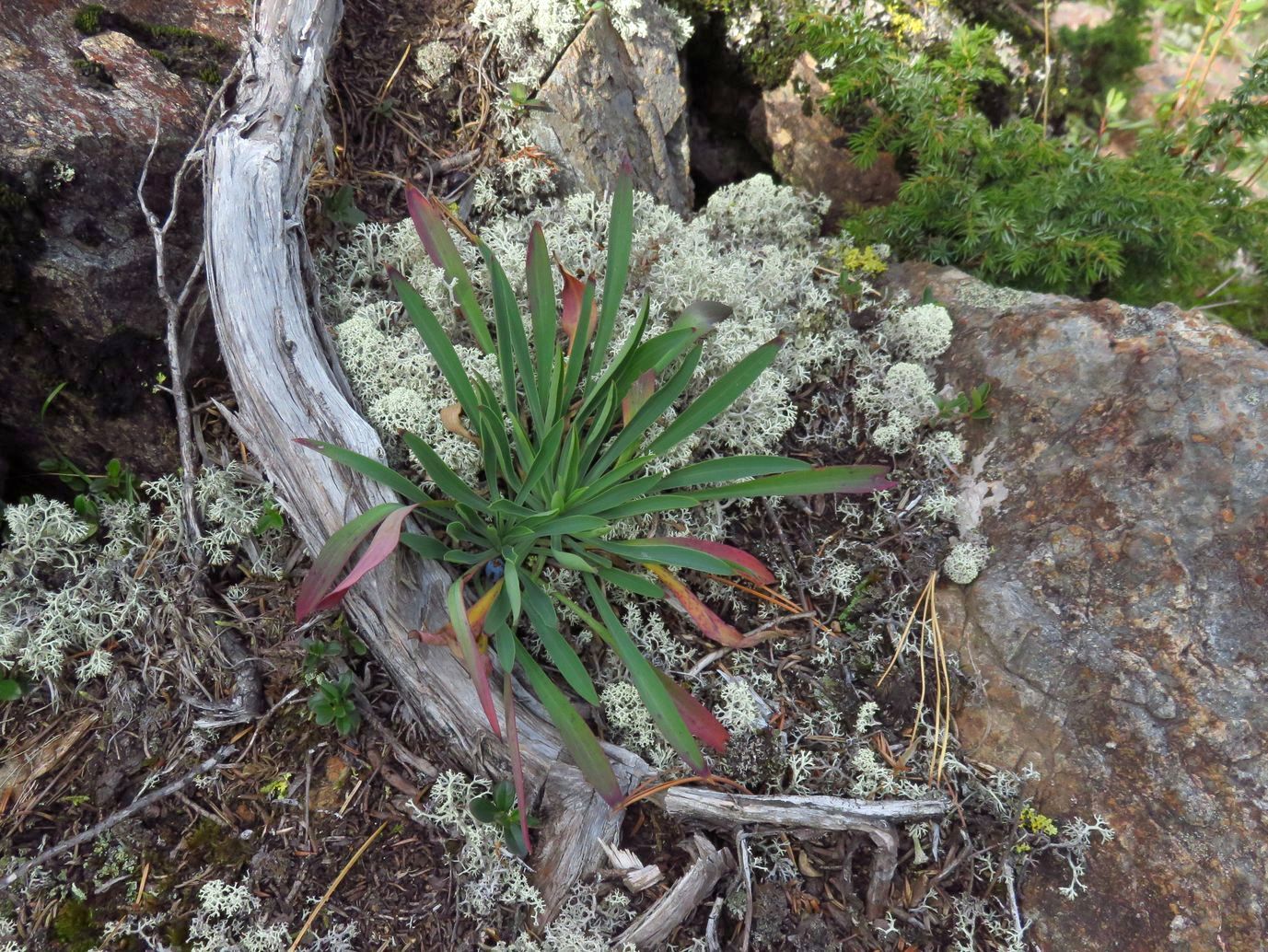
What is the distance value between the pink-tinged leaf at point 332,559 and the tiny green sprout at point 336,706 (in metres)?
0.32

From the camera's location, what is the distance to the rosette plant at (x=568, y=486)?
1919 mm

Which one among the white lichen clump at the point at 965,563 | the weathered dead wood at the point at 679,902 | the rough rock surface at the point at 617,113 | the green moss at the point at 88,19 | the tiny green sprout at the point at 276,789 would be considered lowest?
the weathered dead wood at the point at 679,902

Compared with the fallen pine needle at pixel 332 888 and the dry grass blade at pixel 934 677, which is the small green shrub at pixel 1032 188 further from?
the fallen pine needle at pixel 332 888

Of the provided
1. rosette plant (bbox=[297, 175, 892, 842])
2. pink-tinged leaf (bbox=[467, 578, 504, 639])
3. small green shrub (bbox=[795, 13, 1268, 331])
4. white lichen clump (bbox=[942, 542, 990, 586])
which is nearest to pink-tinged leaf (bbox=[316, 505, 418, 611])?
rosette plant (bbox=[297, 175, 892, 842])

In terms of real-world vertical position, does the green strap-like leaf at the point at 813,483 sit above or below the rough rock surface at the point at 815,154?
below

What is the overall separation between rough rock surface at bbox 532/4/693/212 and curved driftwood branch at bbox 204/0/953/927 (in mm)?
1143

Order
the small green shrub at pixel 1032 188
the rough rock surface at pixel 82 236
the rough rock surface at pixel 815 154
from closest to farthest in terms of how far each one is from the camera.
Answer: the rough rock surface at pixel 82 236, the small green shrub at pixel 1032 188, the rough rock surface at pixel 815 154

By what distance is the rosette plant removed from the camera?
1.92 meters

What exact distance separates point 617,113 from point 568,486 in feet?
6.02

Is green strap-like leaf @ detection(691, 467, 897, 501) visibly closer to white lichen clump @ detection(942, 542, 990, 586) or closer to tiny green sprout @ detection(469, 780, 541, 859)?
white lichen clump @ detection(942, 542, 990, 586)

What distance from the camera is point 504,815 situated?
76.9 inches

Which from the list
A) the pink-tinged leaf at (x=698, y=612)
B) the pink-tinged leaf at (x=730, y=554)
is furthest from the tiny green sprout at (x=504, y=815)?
the pink-tinged leaf at (x=730, y=554)

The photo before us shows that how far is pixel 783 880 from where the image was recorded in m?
2.01

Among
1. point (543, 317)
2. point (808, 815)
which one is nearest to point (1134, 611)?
point (808, 815)
